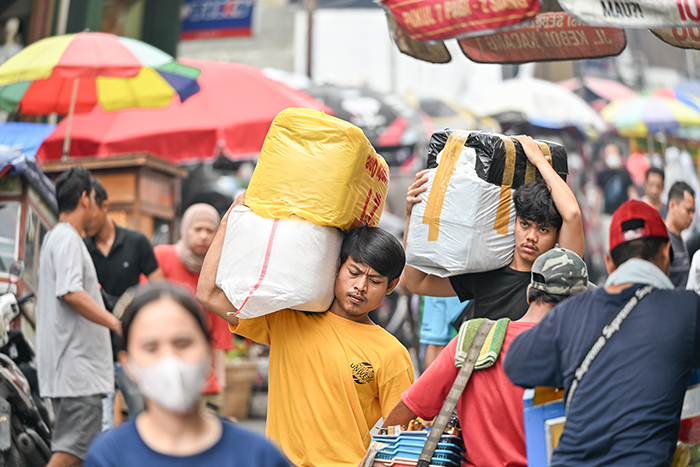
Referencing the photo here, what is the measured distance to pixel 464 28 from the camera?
11.8 feet

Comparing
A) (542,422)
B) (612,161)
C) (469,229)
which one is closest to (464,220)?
(469,229)

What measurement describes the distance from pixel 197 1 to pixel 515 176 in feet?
42.9

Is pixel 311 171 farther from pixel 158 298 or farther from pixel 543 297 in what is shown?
pixel 158 298

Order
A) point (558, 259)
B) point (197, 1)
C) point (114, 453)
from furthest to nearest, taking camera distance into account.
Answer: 1. point (197, 1)
2. point (558, 259)
3. point (114, 453)

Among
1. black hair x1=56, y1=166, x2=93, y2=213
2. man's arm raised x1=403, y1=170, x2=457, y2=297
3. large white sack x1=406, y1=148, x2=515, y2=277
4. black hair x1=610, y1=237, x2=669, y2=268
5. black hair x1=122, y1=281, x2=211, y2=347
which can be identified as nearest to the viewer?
black hair x1=122, y1=281, x2=211, y2=347

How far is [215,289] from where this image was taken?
371 centimetres

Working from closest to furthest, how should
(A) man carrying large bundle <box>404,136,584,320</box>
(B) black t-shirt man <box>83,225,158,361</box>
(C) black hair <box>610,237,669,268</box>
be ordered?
1. (C) black hair <box>610,237,669,268</box>
2. (A) man carrying large bundle <box>404,136,584,320</box>
3. (B) black t-shirt man <box>83,225,158,361</box>

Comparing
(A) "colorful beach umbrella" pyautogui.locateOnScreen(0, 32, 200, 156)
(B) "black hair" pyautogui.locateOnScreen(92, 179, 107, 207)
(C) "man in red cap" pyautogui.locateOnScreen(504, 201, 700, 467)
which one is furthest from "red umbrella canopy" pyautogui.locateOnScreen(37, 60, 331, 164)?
(C) "man in red cap" pyautogui.locateOnScreen(504, 201, 700, 467)

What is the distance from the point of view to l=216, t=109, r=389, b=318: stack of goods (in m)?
3.51

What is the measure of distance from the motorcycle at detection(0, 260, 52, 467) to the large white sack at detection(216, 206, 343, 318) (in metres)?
2.45

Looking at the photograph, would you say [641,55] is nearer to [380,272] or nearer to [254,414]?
[254,414]

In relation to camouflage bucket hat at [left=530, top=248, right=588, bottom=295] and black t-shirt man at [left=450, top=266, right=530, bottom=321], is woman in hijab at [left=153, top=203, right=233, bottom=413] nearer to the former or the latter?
black t-shirt man at [left=450, top=266, right=530, bottom=321]

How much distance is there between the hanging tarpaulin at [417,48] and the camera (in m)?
4.40

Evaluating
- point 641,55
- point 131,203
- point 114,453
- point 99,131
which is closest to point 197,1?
point 99,131
